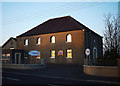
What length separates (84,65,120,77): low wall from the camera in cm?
1348

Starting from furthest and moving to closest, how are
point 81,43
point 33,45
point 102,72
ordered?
point 33,45 → point 81,43 → point 102,72

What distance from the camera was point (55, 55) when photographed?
28.0 meters

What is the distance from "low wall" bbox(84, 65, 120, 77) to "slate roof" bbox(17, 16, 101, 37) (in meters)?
11.7

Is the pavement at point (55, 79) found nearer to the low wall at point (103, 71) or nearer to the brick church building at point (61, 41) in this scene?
the low wall at point (103, 71)

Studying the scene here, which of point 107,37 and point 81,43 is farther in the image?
point 107,37

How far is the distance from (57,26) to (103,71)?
17617 millimetres

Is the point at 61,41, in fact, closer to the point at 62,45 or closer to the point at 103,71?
the point at 62,45

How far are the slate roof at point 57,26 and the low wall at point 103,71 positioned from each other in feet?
38.4

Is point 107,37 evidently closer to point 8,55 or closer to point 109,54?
point 109,54

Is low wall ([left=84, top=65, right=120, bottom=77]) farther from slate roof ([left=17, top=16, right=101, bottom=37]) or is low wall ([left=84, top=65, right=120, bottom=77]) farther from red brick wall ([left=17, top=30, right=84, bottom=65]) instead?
slate roof ([left=17, top=16, right=101, bottom=37])

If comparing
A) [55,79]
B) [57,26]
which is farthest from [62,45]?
[55,79]

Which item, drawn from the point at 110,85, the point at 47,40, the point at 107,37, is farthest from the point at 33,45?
the point at 110,85

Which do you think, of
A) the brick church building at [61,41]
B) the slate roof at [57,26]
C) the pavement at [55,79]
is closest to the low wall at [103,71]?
the pavement at [55,79]

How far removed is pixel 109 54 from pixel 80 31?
371 inches
